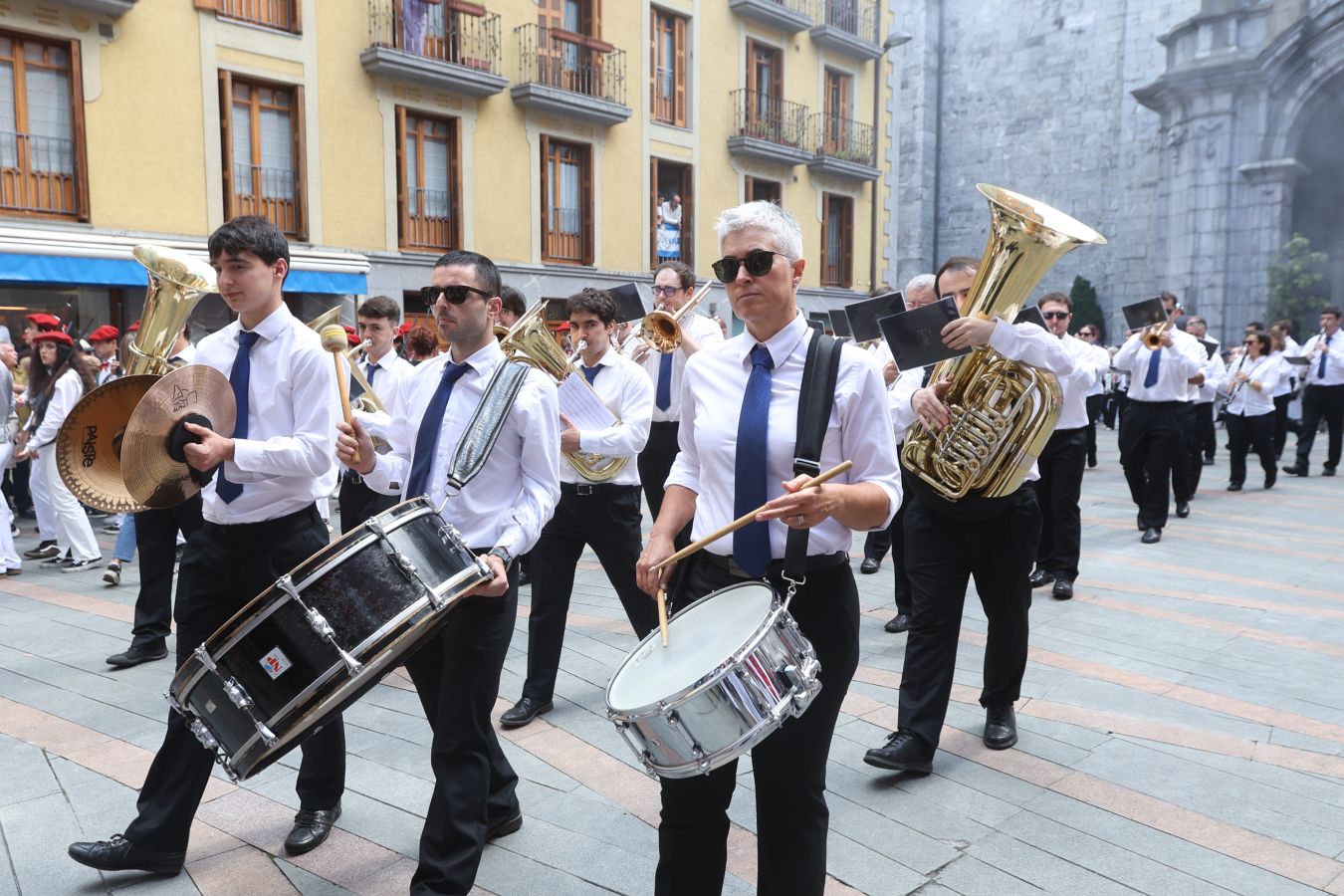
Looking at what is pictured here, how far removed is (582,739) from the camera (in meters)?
4.26

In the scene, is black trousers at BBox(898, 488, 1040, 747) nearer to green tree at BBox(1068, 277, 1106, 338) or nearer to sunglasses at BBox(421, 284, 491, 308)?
sunglasses at BBox(421, 284, 491, 308)

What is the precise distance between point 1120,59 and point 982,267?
2736 cm

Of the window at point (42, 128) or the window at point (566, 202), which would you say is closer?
the window at point (42, 128)

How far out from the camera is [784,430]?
2.54 meters

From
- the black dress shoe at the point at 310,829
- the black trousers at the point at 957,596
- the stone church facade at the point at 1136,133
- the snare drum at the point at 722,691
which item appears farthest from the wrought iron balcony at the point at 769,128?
the snare drum at the point at 722,691

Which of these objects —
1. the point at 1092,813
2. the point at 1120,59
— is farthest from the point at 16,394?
the point at 1120,59

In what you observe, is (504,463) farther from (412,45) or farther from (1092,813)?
(412,45)

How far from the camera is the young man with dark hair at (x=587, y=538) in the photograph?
4.59m

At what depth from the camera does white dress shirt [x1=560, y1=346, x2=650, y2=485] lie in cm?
478

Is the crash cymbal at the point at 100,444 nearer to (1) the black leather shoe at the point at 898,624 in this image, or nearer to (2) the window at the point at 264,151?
(1) the black leather shoe at the point at 898,624

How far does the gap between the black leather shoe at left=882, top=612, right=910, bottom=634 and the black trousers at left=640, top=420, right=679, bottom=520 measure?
5.17ft

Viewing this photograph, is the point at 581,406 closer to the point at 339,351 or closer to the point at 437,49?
the point at 339,351

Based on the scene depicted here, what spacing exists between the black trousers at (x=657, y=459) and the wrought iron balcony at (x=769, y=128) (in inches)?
606

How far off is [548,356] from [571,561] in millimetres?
953
